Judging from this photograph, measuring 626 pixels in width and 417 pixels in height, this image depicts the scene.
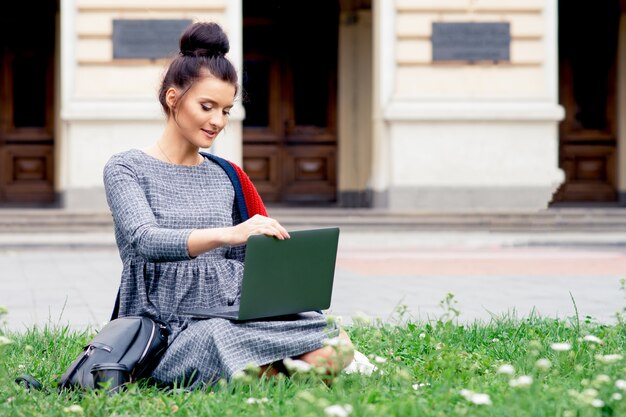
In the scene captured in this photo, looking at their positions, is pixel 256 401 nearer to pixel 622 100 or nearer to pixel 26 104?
pixel 622 100

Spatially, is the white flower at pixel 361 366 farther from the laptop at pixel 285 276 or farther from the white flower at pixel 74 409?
the white flower at pixel 74 409

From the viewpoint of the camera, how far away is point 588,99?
18.8 m

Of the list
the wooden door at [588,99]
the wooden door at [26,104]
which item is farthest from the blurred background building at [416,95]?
the wooden door at [588,99]

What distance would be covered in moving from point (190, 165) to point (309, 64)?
14762 millimetres

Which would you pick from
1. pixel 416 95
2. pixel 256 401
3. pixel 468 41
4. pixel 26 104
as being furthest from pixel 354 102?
pixel 256 401

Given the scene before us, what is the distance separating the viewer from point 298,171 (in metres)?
18.8

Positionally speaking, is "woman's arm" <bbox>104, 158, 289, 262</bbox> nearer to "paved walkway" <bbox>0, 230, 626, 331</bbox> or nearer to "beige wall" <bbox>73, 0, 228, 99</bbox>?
"paved walkway" <bbox>0, 230, 626, 331</bbox>

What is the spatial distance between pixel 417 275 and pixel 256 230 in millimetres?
6138

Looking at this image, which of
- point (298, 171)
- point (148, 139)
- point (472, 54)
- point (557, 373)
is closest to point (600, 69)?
point (472, 54)

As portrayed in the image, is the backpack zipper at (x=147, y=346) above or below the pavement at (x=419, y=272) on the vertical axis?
above

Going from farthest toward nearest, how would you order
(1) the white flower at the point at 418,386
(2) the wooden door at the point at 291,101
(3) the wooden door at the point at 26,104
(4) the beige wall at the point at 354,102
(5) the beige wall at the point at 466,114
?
(2) the wooden door at the point at 291,101
(3) the wooden door at the point at 26,104
(4) the beige wall at the point at 354,102
(5) the beige wall at the point at 466,114
(1) the white flower at the point at 418,386

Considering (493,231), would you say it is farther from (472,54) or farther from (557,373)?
(557,373)

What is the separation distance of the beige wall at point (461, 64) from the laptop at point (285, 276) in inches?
467

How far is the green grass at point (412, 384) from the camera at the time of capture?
315cm
